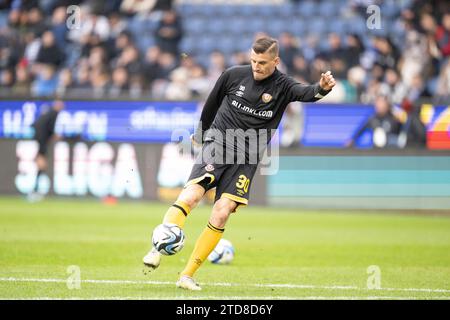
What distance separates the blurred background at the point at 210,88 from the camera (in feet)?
64.6

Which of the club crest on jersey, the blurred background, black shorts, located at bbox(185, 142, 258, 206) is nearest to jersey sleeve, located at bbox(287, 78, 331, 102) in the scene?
the club crest on jersey

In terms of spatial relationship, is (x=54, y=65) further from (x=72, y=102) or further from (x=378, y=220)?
(x=378, y=220)

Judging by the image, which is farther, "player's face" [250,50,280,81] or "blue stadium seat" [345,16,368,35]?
"blue stadium seat" [345,16,368,35]

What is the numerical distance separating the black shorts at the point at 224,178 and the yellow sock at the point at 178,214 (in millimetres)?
273

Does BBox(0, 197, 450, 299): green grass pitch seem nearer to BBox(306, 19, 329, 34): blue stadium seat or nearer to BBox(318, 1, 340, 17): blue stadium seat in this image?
BBox(306, 19, 329, 34): blue stadium seat

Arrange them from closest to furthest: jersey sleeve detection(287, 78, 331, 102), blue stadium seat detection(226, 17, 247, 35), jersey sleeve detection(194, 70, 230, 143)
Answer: jersey sleeve detection(287, 78, 331, 102)
jersey sleeve detection(194, 70, 230, 143)
blue stadium seat detection(226, 17, 247, 35)

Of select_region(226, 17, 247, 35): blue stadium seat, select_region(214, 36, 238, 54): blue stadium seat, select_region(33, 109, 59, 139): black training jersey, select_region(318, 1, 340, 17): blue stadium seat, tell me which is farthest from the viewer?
select_region(226, 17, 247, 35): blue stadium seat

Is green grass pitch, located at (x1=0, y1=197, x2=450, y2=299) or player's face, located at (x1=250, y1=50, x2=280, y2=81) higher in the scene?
player's face, located at (x1=250, y1=50, x2=280, y2=81)

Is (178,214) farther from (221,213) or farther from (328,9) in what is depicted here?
(328,9)

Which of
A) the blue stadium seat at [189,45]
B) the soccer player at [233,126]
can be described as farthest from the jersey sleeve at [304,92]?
the blue stadium seat at [189,45]

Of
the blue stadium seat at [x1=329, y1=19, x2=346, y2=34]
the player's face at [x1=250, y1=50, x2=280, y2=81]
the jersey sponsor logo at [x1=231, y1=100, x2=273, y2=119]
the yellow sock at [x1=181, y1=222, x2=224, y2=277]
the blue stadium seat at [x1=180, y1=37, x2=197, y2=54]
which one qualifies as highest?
the player's face at [x1=250, y1=50, x2=280, y2=81]

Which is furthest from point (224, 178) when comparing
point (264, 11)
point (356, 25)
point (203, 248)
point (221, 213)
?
point (264, 11)

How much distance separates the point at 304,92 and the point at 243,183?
3.67 ft

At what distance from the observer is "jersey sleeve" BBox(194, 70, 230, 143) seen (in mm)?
9500
